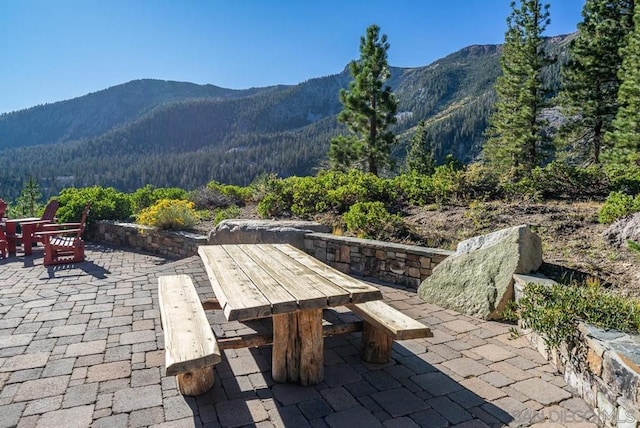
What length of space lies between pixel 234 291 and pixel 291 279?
43cm

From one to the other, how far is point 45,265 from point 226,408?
5.04 metres

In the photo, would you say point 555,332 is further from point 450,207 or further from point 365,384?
point 450,207

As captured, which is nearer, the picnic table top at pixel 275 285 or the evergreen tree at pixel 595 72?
the picnic table top at pixel 275 285

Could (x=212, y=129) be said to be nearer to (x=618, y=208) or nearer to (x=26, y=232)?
(x=26, y=232)

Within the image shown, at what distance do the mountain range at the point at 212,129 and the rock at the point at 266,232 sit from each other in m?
35.3

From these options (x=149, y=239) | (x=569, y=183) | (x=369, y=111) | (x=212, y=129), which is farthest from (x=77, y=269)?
(x=212, y=129)

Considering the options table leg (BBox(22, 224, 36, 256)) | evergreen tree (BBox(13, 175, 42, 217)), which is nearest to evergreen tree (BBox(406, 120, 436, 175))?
table leg (BBox(22, 224, 36, 256))

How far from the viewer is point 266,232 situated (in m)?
5.80

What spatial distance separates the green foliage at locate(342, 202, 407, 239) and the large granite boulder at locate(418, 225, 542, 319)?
4.41 ft

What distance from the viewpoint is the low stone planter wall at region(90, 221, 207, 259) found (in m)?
6.70

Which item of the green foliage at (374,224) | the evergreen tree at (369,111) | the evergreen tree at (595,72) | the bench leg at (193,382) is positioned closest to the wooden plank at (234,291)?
the bench leg at (193,382)

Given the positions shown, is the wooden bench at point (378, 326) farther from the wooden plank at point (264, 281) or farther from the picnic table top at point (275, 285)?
the wooden plank at point (264, 281)

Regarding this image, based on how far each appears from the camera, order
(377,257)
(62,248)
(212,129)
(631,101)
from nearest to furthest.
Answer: (377,257) < (62,248) < (631,101) < (212,129)

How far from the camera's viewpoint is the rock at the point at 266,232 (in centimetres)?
568
